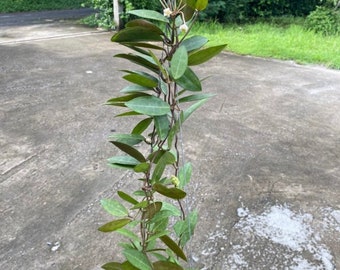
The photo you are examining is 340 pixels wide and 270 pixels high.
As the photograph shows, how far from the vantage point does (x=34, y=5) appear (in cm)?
1104

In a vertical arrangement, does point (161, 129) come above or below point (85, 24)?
above

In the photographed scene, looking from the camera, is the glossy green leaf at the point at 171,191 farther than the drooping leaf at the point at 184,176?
No

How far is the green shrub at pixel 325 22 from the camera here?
20.5 ft

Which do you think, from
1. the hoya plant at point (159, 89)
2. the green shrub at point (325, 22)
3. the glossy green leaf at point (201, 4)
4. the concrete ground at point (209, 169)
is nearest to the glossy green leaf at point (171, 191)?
the hoya plant at point (159, 89)

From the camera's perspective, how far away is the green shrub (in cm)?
625

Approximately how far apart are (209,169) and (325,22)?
200 inches

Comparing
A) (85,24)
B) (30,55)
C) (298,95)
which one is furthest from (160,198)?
(85,24)

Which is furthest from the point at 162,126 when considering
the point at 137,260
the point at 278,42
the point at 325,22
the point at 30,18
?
the point at 30,18

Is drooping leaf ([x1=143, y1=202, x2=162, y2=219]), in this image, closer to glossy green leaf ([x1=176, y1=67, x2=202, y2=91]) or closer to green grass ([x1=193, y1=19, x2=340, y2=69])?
glossy green leaf ([x1=176, y1=67, x2=202, y2=91])

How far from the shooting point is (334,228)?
1.83 metres

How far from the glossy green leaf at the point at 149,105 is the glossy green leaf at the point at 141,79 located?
0.04 meters

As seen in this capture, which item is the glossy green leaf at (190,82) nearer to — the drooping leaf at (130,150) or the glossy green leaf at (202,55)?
the glossy green leaf at (202,55)

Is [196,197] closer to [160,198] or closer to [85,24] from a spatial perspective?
[160,198]

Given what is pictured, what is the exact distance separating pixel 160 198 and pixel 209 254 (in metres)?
0.46
